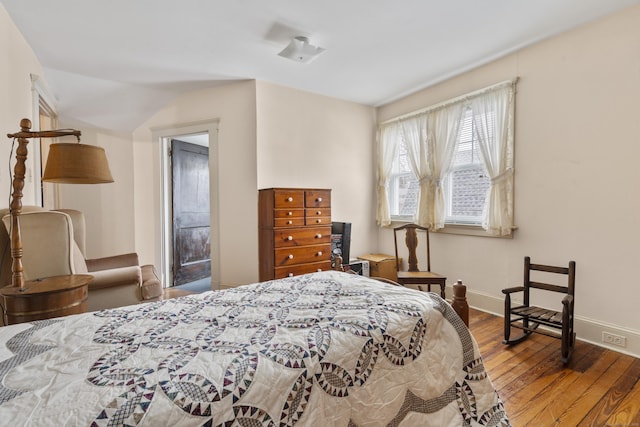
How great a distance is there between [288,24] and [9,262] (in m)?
2.61

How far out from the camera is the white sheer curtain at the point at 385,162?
4160 millimetres

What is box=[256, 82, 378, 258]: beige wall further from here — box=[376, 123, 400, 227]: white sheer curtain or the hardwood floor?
the hardwood floor

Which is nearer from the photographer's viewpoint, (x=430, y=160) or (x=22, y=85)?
(x=22, y=85)

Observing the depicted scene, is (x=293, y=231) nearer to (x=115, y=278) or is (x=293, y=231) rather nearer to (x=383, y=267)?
(x=383, y=267)

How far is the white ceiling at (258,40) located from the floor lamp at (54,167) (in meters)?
1.10

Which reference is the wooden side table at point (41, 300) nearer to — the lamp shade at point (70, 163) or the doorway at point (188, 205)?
the lamp shade at point (70, 163)

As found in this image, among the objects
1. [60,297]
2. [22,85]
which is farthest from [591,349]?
[22,85]

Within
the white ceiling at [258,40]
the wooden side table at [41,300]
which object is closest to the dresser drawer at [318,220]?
the white ceiling at [258,40]

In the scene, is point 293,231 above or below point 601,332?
above

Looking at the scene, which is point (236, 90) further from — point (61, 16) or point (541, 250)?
point (541, 250)

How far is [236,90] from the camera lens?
3600 millimetres

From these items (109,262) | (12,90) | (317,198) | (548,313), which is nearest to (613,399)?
(548,313)

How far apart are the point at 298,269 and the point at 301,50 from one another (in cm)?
218

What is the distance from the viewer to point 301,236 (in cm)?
336
